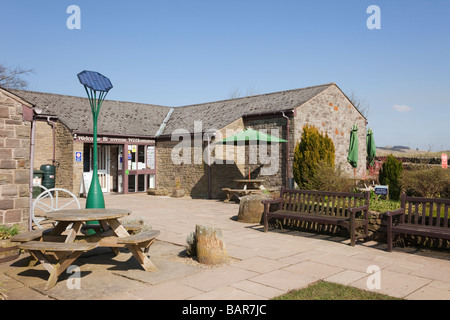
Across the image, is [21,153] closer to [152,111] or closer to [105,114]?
[105,114]

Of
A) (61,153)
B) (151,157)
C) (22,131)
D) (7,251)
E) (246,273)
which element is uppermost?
(22,131)

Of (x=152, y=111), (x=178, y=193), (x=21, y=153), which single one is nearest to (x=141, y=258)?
(x=21, y=153)

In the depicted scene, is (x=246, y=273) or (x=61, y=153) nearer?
(x=246, y=273)

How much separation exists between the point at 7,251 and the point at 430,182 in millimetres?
9233

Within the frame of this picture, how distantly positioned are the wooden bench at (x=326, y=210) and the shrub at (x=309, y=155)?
17.6 ft

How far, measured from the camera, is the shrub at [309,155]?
1390cm

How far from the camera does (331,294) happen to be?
4.17 meters

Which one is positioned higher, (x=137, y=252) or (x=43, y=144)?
(x=43, y=144)
